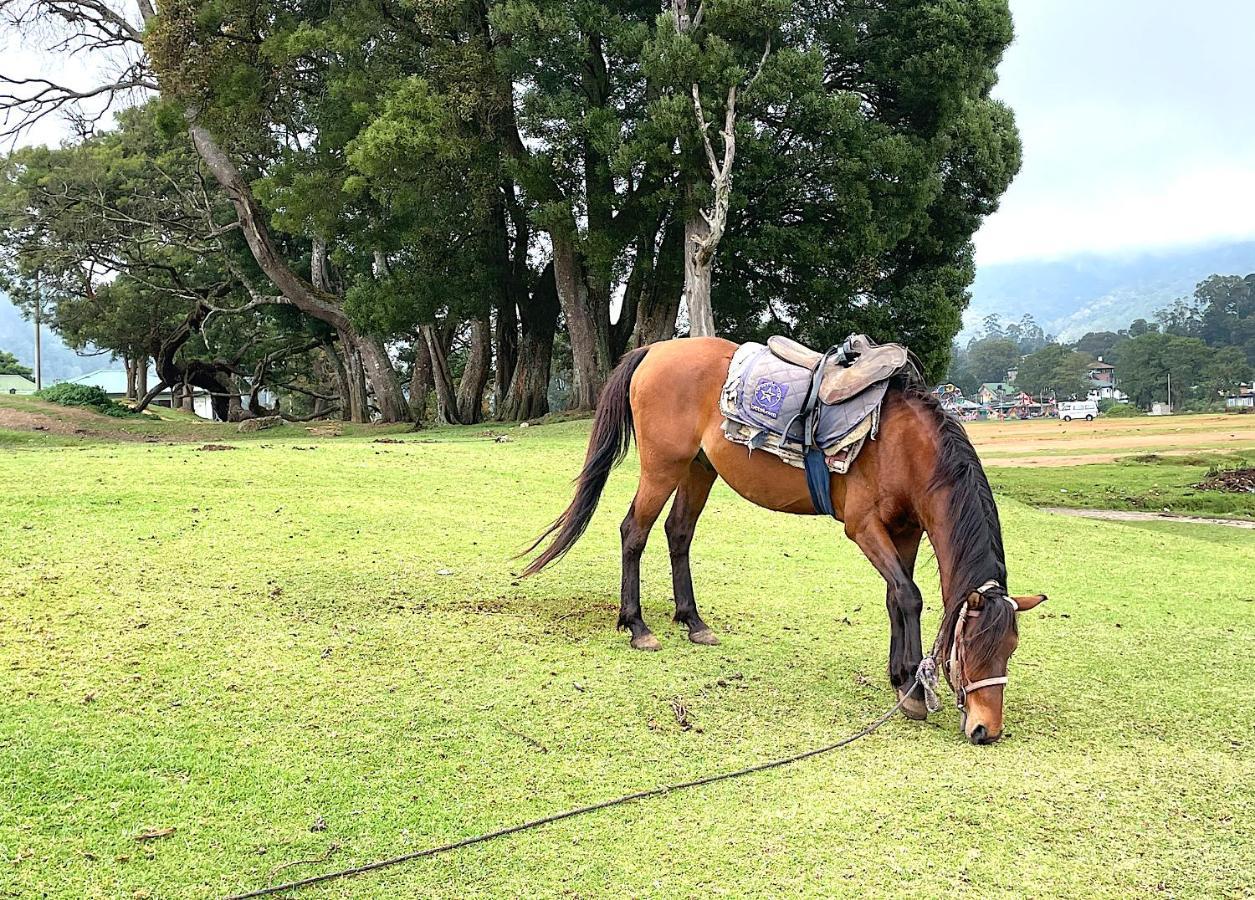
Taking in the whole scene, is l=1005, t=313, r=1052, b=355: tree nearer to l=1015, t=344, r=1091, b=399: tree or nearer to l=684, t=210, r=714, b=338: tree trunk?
l=1015, t=344, r=1091, b=399: tree

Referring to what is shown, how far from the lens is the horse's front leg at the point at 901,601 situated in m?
4.18

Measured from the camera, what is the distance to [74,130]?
955 inches

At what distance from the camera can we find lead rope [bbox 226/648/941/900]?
268 centimetres

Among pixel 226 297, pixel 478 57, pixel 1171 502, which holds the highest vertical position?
pixel 478 57

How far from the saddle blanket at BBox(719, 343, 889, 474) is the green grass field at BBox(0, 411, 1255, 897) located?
1.15 metres

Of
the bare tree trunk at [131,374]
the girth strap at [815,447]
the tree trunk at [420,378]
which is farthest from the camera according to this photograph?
the bare tree trunk at [131,374]

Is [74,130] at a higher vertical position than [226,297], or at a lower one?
higher

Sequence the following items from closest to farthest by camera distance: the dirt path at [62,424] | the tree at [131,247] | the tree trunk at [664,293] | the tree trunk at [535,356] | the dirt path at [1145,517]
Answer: the dirt path at [1145,517] < the dirt path at [62,424] < the tree trunk at [664,293] < the tree trunk at [535,356] < the tree at [131,247]

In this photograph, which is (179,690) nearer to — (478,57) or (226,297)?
(478,57)

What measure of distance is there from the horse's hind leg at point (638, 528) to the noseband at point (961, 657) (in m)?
1.85

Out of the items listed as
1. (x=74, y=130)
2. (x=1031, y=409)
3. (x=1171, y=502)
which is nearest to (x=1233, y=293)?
(x=1031, y=409)

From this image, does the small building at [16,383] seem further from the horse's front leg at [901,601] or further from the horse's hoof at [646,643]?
the horse's front leg at [901,601]

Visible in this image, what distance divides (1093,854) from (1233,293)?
109m

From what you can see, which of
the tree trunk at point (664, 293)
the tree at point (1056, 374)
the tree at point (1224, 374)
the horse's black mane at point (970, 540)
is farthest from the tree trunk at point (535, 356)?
the tree at point (1056, 374)
